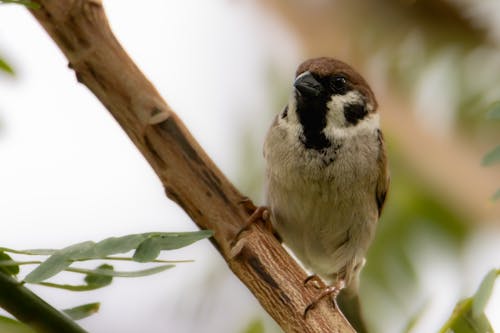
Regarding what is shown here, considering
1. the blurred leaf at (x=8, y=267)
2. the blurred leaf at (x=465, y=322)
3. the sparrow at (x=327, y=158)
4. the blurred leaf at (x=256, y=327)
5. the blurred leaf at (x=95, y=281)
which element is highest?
the sparrow at (x=327, y=158)

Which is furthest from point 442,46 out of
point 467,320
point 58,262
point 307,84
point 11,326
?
point 11,326

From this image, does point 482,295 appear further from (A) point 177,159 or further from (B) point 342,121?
(B) point 342,121

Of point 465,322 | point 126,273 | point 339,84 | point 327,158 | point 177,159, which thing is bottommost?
point 465,322

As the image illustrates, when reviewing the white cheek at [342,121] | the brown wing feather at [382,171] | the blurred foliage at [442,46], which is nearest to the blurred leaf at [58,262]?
the blurred foliage at [442,46]

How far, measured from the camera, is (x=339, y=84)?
6.58ft

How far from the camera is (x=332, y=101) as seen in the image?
80.0 inches

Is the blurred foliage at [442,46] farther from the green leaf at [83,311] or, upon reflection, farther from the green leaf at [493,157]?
the green leaf at [83,311]

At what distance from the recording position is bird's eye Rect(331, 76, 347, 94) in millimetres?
1978

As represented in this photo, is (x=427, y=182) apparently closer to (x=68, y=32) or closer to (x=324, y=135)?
(x=324, y=135)

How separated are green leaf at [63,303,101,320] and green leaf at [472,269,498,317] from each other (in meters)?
0.40

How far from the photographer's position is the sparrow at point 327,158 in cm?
198

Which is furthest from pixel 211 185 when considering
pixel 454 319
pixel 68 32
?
pixel 454 319

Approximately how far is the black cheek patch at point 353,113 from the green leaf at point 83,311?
1293 mm

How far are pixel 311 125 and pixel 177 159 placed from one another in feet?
2.93
